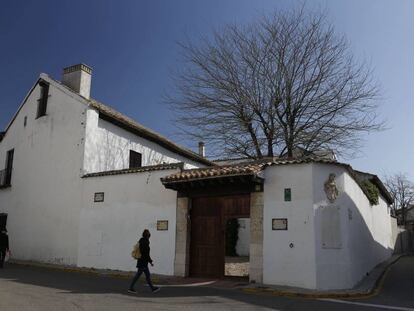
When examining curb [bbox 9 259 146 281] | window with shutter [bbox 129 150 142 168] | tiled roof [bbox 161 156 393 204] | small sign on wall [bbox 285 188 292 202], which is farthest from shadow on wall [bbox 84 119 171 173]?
small sign on wall [bbox 285 188 292 202]

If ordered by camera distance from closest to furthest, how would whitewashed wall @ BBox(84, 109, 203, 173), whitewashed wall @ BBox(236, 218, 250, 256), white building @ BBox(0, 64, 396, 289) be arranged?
white building @ BBox(0, 64, 396, 289) → whitewashed wall @ BBox(84, 109, 203, 173) → whitewashed wall @ BBox(236, 218, 250, 256)

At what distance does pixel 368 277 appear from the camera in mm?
15148

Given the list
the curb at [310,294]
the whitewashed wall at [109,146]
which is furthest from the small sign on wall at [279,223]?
the whitewashed wall at [109,146]

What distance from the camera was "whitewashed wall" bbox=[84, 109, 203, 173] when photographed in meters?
17.6

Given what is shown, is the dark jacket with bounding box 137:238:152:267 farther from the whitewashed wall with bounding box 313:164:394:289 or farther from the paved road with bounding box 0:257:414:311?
the whitewashed wall with bounding box 313:164:394:289

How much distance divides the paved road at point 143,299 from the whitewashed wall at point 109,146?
20.6ft

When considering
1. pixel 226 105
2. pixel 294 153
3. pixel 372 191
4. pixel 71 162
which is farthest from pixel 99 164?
pixel 372 191

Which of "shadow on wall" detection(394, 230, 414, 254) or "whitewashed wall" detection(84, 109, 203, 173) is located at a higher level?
"whitewashed wall" detection(84, 109, 203, 173)

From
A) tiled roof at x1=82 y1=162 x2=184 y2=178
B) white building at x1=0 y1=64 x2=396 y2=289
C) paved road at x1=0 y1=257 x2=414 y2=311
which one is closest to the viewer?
paved road at x1=0 y1=257 x2=414 y2=311

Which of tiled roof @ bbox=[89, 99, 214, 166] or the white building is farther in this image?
tiled roof @ bbox=[89, 99, 214, 166]

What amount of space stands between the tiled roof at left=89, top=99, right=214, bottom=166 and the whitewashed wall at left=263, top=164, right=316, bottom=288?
8.89 meters

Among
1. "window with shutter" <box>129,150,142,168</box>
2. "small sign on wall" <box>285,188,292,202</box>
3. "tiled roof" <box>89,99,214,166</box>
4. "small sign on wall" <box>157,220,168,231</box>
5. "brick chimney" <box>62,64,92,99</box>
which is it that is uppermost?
"brick chimney" <box>62,64,92,99</box>

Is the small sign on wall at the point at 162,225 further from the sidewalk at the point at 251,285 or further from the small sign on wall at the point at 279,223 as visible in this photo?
the small sign on wall at the point at 279,223

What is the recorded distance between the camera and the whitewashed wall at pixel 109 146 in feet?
57.7
